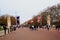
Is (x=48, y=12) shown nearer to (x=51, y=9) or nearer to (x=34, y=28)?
(x=51, y=9)

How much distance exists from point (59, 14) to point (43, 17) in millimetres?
18966

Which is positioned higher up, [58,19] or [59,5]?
[59,5]

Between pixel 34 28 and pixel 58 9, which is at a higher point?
pixel 58 9

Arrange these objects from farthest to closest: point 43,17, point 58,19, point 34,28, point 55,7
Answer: point 43,17, point 55,7, point 58,19, point 34,28

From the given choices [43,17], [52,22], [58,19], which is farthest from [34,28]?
[43,17]

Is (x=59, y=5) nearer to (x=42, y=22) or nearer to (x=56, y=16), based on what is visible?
(x=56, y=16)

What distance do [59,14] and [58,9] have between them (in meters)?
2.05

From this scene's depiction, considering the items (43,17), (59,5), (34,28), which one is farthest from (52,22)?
(34,28)

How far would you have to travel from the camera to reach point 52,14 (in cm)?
9112

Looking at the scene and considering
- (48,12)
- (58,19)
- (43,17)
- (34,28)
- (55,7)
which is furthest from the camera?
(43,17)

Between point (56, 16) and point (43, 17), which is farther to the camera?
point (43, 17)

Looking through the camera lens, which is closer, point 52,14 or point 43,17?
point 52,14

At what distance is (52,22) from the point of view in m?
89.6

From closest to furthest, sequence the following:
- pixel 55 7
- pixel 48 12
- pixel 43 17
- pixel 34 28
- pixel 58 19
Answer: pixel 34 28, pixel 58 19, pixel 55 7, pixel 48 12, pixel 43 17
